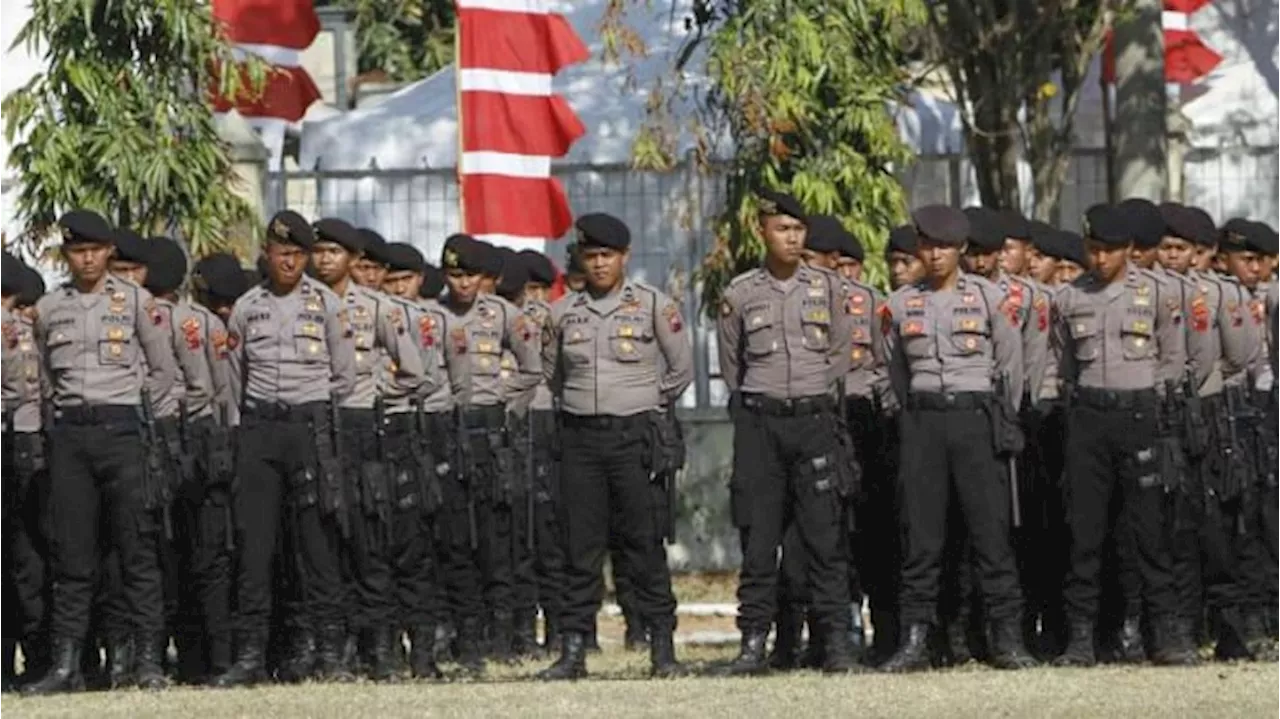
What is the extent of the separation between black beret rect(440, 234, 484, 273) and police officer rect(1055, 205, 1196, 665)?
131 inches

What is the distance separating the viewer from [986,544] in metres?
17.6

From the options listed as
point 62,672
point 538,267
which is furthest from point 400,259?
point 62,672

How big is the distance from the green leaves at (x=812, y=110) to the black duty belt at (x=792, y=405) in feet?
18.7

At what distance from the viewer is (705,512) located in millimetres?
25531

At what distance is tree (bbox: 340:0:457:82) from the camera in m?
35.3

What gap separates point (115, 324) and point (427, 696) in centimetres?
231

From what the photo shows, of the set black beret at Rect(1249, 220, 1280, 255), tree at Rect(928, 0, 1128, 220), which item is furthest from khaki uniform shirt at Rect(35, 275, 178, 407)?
tree at Rect(928, 0, 1128, 220)

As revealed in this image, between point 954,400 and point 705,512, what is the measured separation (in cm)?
821

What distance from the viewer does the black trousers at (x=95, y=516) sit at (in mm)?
17375

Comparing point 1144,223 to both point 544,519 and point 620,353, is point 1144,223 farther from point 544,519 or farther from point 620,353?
point 544,519

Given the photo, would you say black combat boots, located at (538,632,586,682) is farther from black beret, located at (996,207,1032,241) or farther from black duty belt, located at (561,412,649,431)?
black beret, located at (996,207,1032,241)

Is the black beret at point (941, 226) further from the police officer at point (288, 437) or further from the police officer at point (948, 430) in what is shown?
the police officer at point (288, 437)

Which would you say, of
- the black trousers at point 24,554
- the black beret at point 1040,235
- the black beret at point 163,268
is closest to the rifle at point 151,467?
the black trousers at point 24,554

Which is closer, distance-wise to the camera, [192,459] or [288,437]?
[288,437]
